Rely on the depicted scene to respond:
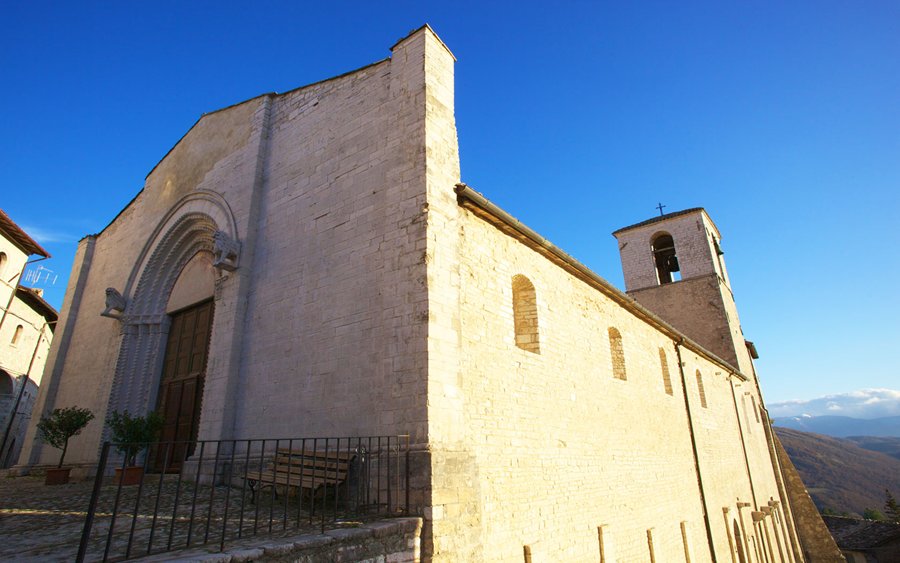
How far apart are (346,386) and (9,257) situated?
17.9 metres

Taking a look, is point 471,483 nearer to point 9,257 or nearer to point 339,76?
point 339,76

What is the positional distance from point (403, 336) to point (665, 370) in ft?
31.4

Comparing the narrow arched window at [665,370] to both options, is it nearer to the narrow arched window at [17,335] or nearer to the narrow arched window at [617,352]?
the narrow arched window at [617,352]

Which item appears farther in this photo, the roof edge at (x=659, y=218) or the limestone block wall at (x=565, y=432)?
the roof edge at (x=659, y=218)

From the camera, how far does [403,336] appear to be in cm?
614

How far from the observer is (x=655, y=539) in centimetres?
964

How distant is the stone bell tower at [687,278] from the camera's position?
20.2 meters

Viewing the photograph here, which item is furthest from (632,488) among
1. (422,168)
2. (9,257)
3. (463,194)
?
(9,257)

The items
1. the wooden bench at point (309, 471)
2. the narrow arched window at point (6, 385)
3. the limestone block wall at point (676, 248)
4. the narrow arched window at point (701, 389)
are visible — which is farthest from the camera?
the limestone block wall at point (676, 248)

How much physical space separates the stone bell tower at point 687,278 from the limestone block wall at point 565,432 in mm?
7935

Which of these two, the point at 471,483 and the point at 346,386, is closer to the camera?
the point at 471,483

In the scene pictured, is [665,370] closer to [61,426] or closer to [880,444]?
[61,426]

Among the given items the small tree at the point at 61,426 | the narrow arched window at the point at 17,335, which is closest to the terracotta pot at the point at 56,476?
the small tree at the point at 61,426

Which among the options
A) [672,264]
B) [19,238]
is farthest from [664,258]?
[19,238]
